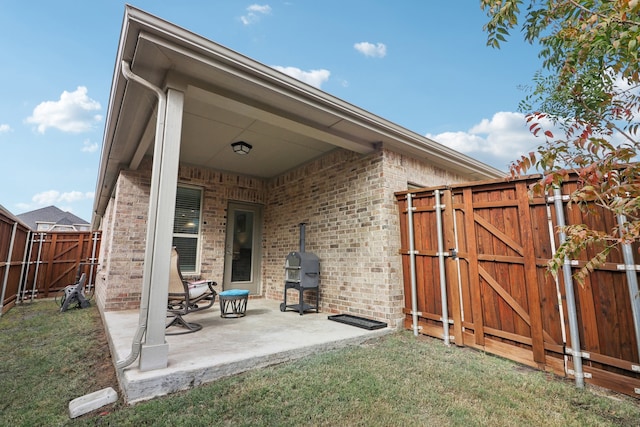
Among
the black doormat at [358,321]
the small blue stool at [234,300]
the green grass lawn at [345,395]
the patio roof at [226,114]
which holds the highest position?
the patio roof at [226,114]

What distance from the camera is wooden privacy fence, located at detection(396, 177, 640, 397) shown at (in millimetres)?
2428

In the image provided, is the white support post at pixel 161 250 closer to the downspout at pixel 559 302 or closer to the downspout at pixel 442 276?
the downspout at pixel 442 276

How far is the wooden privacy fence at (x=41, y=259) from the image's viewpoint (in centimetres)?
628

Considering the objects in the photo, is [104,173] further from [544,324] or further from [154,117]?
[544,324]

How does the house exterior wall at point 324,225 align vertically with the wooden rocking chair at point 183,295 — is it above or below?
above

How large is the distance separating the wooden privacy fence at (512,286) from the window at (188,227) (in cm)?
406

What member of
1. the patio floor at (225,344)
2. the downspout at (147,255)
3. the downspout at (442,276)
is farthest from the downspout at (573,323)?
the downspout at (147,255)

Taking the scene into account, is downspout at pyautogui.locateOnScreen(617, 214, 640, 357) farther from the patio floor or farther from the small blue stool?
the small blue stool

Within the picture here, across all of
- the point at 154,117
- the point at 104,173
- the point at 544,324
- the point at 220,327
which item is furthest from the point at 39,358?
the point at 544,324

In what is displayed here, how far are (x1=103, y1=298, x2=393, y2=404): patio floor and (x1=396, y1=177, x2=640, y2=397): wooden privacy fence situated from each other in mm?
998

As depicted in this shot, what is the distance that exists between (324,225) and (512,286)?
9.65 feet

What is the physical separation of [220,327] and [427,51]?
624cm

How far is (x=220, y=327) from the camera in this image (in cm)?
376

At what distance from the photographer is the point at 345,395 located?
2.19 meters
